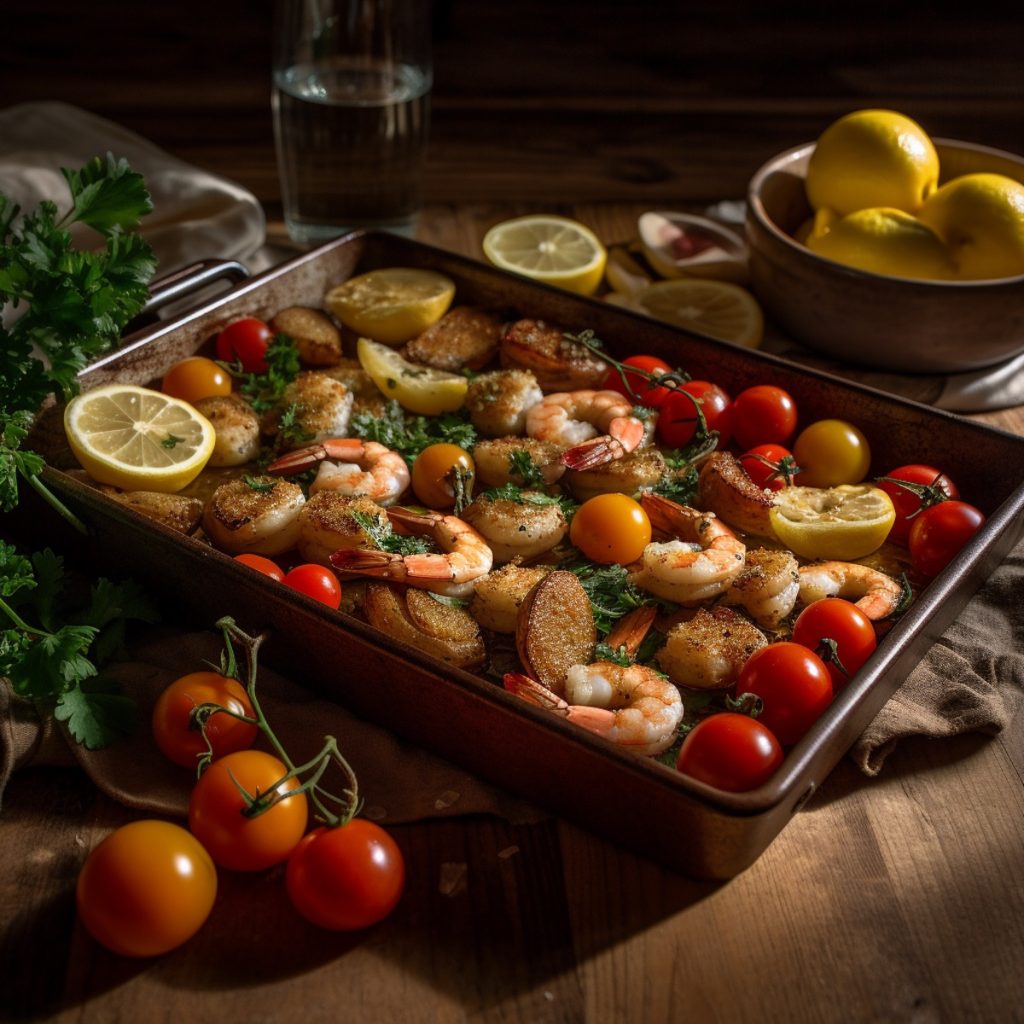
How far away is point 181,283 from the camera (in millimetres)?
3350

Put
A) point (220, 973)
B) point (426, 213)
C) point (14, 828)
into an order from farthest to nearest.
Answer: point (426, 213) < point (14, 828) < point (220, 973)

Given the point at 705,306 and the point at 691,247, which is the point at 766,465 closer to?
the point at 705,306

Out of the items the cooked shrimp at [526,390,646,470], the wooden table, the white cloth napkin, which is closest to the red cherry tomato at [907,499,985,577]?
the wooden table

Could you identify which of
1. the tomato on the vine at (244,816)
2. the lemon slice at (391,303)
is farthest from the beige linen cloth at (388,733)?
Result: the lemon slice at (391,303)

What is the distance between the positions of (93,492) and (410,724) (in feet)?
2.61

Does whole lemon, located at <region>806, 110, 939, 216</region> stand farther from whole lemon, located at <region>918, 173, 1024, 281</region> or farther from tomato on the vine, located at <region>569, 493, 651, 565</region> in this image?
tomato on the vine, located at <region>569, 493, 651, 565</region>

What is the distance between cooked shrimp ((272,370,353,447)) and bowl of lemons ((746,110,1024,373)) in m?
1.24

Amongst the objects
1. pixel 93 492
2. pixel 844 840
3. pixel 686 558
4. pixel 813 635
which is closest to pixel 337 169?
pixel 93 492

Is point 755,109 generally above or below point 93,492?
below

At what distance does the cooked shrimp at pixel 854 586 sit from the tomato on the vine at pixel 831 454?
14.2 inches

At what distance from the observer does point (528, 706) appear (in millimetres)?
2068

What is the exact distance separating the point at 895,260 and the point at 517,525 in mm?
1386

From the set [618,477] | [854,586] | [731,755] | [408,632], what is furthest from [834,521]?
[408,632]

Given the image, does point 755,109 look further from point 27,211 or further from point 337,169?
point 27,211
